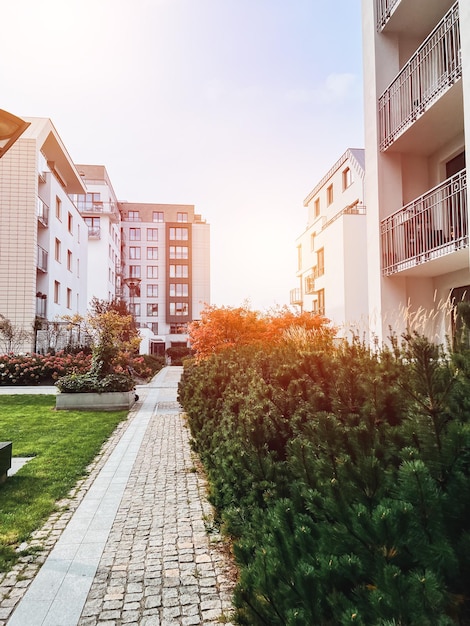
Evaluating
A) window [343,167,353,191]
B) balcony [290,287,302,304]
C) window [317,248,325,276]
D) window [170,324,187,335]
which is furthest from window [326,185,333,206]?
window [170,324,187,335]

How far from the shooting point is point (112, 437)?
347 inches

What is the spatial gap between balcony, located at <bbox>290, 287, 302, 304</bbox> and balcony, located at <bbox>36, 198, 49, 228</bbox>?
58.9 ft

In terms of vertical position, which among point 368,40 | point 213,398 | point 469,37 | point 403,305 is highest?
point 368,40

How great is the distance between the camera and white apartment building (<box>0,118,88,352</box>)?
24.2 metres

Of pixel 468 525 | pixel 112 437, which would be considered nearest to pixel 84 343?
pixel 112 437

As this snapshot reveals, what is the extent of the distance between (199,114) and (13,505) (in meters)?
11.6

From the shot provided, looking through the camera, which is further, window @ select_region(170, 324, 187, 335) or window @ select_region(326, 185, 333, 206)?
window @ select_region(170, 324, 187, 335)

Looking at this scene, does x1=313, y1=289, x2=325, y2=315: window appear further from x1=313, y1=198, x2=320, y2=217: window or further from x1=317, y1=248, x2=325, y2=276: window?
x1=313, y1=198, x2=320, y2=217: window

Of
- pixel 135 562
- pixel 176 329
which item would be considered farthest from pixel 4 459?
pixel 176 329

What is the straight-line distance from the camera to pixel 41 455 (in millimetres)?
6918

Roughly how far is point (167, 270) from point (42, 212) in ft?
121

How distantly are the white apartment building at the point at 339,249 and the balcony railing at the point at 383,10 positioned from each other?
35.6 feet

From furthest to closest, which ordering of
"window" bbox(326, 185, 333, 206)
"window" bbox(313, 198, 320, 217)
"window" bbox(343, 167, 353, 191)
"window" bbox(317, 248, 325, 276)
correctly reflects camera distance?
"window" bbox(313, 198, 320, 217) → "window" bbox(326, 185, 333, 206) → "window" bbox(317, 248, 325, 276) → "window" bbox(343, 167, 353, 191)

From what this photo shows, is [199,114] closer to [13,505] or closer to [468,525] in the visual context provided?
[13,505]
